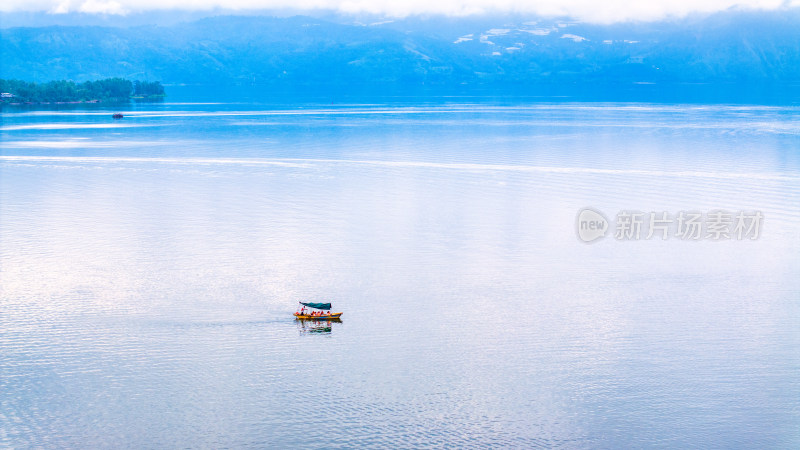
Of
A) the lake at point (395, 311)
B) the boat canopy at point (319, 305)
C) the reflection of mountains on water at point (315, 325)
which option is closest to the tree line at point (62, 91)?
the lake at point (395, 311)

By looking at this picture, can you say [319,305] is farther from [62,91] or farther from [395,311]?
[62,91]

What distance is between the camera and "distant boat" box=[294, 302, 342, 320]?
2739cm

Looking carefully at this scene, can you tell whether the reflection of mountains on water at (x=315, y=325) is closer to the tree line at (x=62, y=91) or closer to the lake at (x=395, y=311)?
the lake at (x=395, y=311)

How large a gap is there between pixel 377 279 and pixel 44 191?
2719cm

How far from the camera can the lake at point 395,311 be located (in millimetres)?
21359

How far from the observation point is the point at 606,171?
57875 mm

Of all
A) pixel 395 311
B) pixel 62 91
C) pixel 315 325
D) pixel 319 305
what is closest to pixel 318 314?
pixel 319 305

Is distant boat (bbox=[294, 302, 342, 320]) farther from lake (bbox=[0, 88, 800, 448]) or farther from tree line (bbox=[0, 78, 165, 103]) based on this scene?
tree line (bbox=[0, 78, 165, 103])

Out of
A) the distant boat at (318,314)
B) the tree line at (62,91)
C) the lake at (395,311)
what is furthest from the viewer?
the tree line at (62,91)

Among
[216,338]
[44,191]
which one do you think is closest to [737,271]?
[216,338]

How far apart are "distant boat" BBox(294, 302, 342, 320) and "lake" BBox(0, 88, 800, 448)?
1.11 ft

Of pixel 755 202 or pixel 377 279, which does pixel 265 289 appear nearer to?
pixel 377 279

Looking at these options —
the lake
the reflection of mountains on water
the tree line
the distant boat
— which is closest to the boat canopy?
the distant boat

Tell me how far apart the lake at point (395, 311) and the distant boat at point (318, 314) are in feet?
1.11
